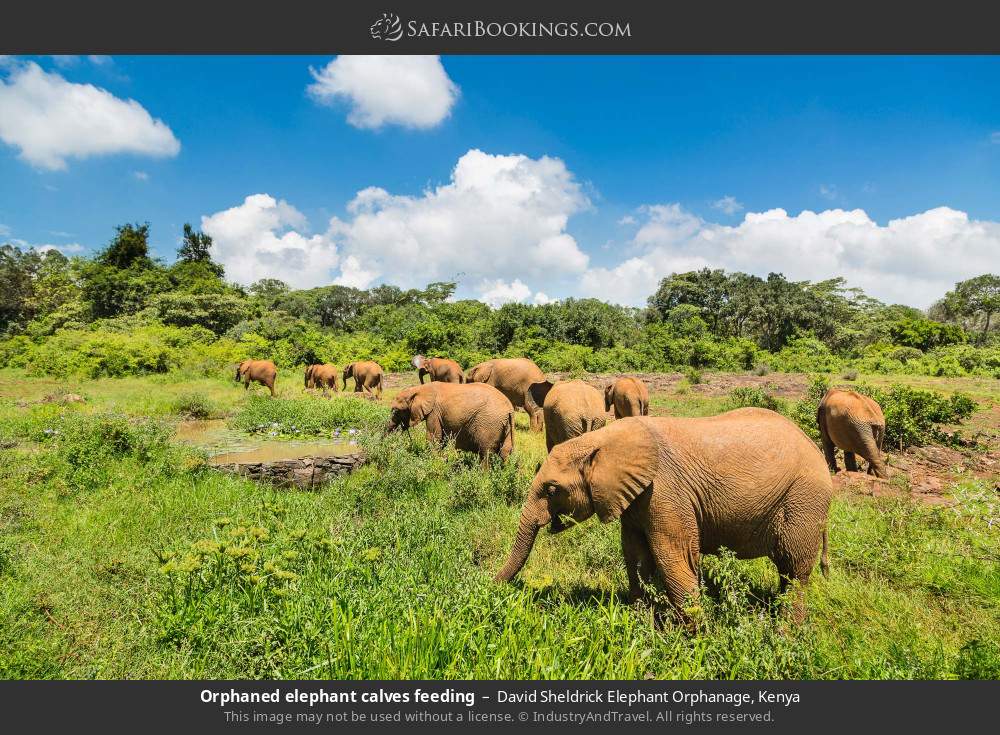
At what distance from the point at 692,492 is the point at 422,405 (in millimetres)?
6304

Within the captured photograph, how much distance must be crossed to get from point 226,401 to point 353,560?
14.2m

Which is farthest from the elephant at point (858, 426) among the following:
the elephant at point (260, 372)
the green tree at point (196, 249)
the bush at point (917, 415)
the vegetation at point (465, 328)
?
the green tree at point (196, 249)

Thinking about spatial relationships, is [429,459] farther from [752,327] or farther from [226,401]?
[752,327]

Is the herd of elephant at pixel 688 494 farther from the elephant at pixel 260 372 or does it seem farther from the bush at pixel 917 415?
the elephant at pixel 260 372

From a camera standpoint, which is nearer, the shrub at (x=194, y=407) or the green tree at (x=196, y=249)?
the shrub at (x=194, y=407)

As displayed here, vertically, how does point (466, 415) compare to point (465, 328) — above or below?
below

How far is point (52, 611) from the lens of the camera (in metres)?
4.08

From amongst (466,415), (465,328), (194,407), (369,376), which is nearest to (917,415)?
(466,415)

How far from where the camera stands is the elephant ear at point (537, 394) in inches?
477

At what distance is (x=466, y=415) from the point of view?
8.87 meters

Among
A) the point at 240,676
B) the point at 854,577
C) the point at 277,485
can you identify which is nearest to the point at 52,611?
the point at 240,676

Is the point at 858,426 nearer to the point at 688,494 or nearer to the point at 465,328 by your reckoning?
the point at 688,494

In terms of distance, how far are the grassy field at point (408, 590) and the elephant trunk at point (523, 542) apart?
0.47 feet
